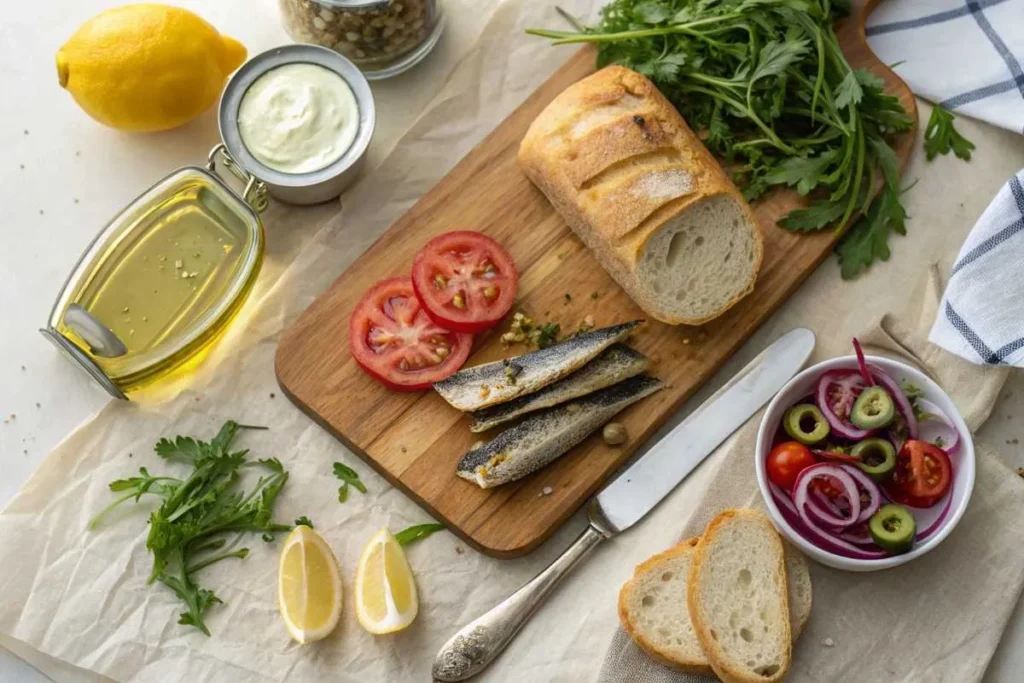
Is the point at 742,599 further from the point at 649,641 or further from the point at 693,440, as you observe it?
the point at 693,440

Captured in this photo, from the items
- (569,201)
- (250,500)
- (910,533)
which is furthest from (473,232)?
(910,533)

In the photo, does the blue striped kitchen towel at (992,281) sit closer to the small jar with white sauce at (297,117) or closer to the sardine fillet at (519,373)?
the sardine fillet at (519,373)

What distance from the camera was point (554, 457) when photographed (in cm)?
410

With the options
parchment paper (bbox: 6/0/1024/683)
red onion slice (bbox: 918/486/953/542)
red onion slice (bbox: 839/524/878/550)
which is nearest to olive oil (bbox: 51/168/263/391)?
parchment paper (bbox: 6/0/1024/683)

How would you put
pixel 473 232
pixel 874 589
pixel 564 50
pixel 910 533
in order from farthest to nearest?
pixel 564 50, pixel 473 232, pixel 874 589, pixel 910 533

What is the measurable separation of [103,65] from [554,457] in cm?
211

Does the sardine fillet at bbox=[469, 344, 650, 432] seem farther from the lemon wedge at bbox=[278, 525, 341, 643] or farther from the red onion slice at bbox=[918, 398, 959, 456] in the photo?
the red onion slice at bbox=[918, 398, 959, 456]

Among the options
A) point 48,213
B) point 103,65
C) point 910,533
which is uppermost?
point 103,65

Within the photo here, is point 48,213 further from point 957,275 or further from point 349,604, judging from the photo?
point 957,275

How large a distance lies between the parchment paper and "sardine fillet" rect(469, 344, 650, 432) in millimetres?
374

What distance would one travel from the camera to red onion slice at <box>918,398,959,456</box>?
12.8 ft

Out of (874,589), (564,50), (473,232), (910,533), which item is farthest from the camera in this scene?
(564,50)

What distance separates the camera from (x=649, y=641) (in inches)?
151

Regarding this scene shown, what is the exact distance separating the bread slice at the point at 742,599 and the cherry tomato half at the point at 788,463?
13 cm
